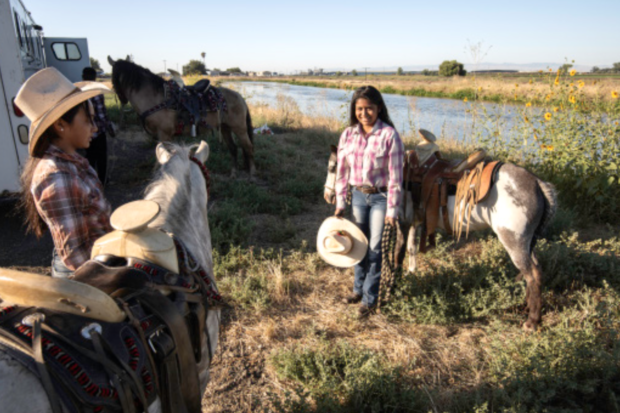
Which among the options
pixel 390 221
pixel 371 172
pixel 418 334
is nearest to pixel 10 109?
pixel 371 172

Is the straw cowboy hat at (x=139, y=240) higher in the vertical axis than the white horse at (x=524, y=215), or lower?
higher

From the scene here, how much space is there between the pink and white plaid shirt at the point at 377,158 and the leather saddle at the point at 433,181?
503 mm

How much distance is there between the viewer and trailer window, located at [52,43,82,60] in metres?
10.1

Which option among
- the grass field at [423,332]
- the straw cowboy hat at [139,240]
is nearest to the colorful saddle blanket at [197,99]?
the grass field at [423,332]

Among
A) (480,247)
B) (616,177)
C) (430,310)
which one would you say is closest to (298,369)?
(430,310)

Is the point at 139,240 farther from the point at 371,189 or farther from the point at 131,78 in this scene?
the point at 131,78

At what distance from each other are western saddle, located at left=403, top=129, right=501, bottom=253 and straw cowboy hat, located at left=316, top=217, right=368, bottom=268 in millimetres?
699

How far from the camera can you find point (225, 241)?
411 centimetres

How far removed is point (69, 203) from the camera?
1.52m

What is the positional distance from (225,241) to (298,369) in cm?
204

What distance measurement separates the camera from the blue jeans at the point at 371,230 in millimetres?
2824

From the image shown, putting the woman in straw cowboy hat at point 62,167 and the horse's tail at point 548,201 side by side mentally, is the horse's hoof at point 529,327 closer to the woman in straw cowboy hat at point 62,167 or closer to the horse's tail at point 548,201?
the horse's tail at point 548,201

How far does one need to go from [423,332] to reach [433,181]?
1.30m

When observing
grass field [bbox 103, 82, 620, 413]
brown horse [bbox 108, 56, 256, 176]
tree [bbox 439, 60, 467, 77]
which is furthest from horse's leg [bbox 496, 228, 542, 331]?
tree [bbox 439, 60, 467, 77]
